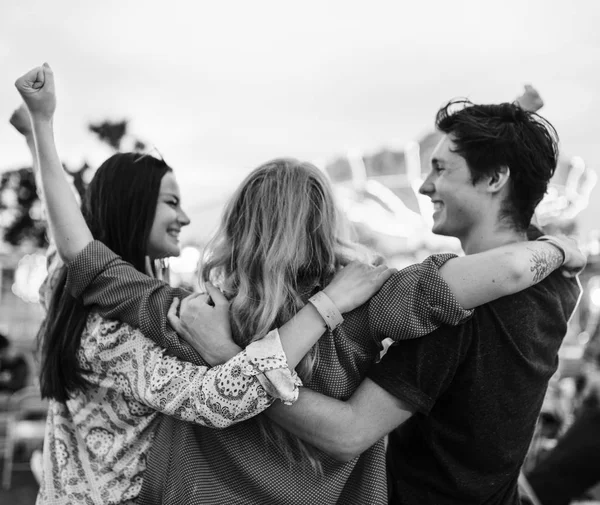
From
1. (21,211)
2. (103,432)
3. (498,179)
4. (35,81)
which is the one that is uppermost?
(35,81)

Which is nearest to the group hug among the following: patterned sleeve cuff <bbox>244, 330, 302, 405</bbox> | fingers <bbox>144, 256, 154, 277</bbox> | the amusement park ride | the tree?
patterned sleeve cuff <bbox>244, 330, 302, 405</bbox>

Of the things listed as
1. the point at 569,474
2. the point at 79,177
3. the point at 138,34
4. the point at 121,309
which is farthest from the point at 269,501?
the point at 138,34

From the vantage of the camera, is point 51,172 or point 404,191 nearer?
point 51,172

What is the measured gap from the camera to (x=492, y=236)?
160 centimetres

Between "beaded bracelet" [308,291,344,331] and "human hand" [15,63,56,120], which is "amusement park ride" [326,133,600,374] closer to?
"human hand" [15,63,56,120]

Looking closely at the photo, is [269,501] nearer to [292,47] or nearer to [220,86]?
[292,47]

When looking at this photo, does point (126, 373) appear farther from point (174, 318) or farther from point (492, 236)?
point (492, 236)

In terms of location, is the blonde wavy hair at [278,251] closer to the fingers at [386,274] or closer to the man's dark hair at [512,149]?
the fingers at [386,274]

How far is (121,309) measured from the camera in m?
1.46

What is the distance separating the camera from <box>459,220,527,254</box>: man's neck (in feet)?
5.24

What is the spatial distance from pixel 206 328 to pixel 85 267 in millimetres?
368

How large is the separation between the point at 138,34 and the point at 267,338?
29.9 ft

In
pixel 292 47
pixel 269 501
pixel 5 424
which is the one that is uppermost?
pixel 292 47

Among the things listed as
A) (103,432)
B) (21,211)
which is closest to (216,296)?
(103,432)
